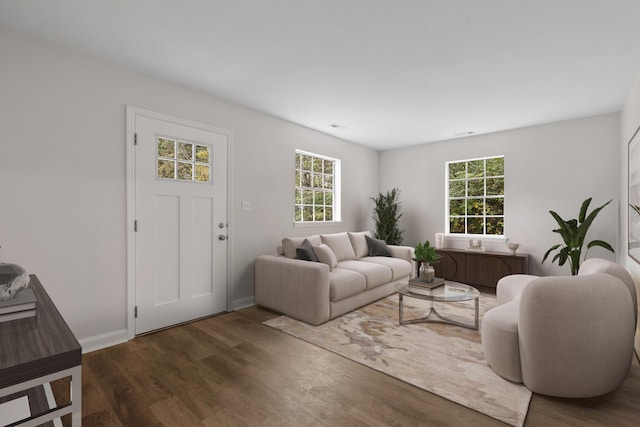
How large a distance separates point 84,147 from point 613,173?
6.12 meters

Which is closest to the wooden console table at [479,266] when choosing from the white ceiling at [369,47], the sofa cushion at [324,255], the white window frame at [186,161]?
the white ceiling at [369,47]

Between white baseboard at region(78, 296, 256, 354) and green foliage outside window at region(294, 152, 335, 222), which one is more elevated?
green foliage outside window at region(294, 152, 335, 222)

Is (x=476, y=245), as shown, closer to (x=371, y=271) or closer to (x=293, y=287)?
(x=371, y=271)

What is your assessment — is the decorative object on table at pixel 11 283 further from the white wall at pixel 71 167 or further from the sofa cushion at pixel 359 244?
the sofa cushion at pixel 359 244

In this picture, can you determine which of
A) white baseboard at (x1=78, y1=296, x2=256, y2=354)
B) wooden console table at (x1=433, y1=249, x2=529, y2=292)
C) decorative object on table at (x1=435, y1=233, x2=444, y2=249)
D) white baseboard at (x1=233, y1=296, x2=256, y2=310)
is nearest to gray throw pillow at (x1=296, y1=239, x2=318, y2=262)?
white baseboard at (x1=233, y1=296, x2=256, y2=310)

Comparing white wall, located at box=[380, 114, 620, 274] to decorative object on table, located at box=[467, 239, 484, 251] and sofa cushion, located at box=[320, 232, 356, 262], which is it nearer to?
decorative object on table, located at box=[467, 239, 484, 251]

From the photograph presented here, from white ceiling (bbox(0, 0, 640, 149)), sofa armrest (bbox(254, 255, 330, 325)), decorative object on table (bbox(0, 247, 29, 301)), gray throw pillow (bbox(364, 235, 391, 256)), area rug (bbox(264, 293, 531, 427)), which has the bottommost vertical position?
area rug (bbox(264, 293, 531, 427))

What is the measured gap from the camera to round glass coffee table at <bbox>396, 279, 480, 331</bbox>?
304 centimetres

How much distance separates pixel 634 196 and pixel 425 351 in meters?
2.48

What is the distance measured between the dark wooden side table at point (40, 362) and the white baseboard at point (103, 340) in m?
1.91

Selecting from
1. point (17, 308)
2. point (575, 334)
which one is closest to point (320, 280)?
point (575, 334)

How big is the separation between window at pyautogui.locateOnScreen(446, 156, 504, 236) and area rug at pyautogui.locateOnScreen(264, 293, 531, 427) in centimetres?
183

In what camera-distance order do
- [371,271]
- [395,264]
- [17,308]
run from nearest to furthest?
[17,308] < [371,271] < [395,264]

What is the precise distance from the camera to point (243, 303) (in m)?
3.93
